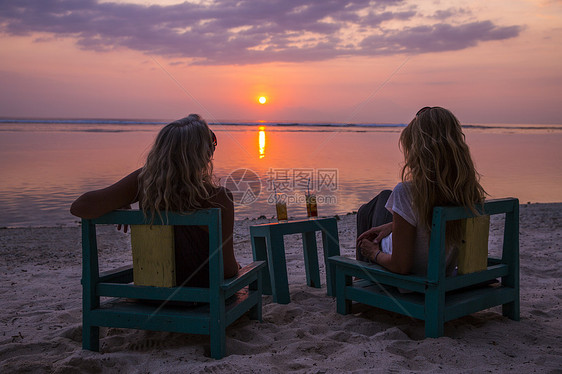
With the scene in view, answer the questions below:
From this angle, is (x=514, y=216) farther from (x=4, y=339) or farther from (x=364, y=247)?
(x=4, y=339)

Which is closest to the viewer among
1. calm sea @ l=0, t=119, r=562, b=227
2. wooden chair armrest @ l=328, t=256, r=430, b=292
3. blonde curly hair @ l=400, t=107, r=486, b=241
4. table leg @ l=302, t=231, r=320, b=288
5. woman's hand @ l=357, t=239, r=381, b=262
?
blonde curly hair @ l=400, t=107, r=486, b=241

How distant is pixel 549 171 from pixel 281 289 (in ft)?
46.8

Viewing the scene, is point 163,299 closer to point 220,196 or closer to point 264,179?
point 220,196

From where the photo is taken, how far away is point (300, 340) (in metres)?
2.96

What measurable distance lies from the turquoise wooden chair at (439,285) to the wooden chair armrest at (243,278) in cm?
59

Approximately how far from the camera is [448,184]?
9.28ft

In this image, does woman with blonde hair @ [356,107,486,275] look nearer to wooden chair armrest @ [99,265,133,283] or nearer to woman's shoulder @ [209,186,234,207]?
woman's shoulder @ [209,186,234,207]

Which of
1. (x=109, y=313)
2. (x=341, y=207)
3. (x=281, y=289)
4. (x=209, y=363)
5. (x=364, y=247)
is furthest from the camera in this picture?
(x=341, y=207)

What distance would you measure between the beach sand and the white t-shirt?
1.51ft

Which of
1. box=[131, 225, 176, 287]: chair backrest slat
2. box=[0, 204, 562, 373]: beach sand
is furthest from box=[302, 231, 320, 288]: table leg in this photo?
box=[131, 225, 176, 287]: chair backrest slat

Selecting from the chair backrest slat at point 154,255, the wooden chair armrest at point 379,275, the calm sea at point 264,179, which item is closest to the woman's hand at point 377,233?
the wooden chair armrest at point 379,275

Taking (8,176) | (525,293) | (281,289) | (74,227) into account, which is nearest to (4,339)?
(281,289)

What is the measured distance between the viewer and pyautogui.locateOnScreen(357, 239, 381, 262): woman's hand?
126 inches

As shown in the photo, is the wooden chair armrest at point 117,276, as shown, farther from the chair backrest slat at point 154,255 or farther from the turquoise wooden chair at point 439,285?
the turquoise wooden chair at point 439,285
